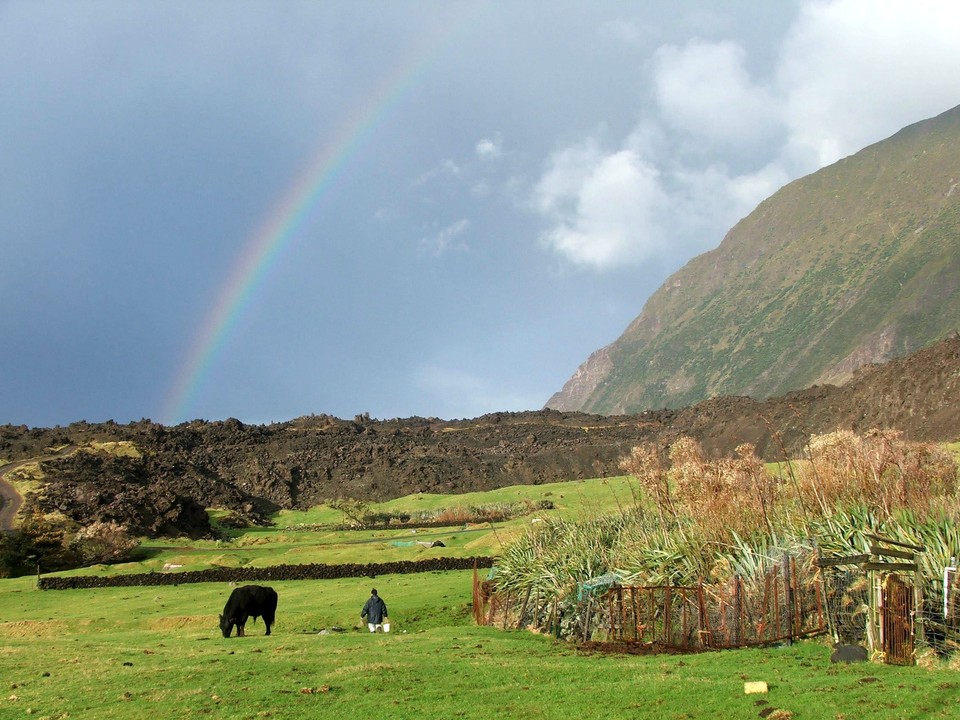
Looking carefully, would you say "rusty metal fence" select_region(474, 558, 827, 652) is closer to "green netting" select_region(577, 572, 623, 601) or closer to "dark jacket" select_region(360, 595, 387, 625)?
"green netting" select_region(577, 572, 623, 601)

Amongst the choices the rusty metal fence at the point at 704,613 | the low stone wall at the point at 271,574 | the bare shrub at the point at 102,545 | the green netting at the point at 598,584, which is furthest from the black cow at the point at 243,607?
the bare shrub at the point at 102,545

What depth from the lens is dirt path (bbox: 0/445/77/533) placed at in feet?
249

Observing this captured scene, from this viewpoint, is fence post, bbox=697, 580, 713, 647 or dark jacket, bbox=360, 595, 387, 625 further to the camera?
dark jacket, bbox=360, 595, 387, 625

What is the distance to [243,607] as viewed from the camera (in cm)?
2655

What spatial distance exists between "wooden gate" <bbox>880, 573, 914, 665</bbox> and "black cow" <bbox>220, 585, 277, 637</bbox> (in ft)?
57.5

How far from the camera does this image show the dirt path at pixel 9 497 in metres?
75.9

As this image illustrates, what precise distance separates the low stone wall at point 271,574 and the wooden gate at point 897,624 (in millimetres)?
27800

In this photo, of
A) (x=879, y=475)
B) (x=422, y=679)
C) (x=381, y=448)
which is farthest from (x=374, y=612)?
(x=381, y=448)

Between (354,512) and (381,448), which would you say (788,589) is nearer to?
(354,512)

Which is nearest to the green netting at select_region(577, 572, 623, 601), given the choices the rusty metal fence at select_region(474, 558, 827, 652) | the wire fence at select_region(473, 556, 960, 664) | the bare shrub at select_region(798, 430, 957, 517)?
the wire fence at select_region(473, 556, 960, 664)

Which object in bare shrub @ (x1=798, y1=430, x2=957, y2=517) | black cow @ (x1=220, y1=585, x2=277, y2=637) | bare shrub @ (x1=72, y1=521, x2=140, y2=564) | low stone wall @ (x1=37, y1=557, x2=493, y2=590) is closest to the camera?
bare shrub @ (x1=798, y1=430, x2=957, y2=517)

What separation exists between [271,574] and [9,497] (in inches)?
2045

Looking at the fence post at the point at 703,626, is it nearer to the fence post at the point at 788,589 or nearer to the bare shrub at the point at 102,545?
the fence post at the point at 788,589

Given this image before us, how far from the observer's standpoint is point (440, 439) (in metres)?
163
